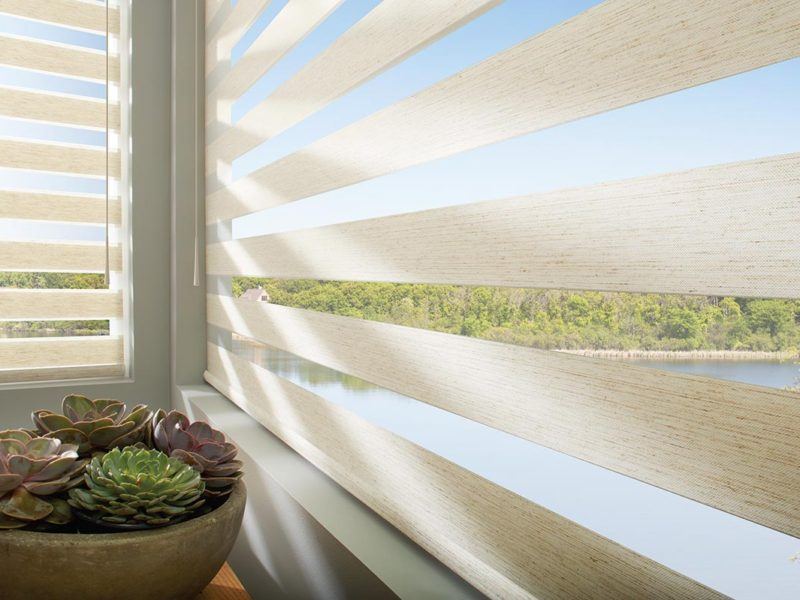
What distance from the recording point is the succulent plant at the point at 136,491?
0.66 m

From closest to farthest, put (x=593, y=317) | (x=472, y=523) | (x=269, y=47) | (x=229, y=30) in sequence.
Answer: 1. (x=593, y=317)
2. (x=472, y=523)
3. (x=269, y=47)
4. (x=229, y=30)

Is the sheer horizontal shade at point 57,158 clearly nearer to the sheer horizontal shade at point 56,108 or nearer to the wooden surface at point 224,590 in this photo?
the sheer horizontal shade at point 56,108

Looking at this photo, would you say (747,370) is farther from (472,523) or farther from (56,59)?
(56,59)

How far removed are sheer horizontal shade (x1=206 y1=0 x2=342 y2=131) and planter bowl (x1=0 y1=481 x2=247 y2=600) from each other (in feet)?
2.22

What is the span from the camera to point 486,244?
22.6 inches

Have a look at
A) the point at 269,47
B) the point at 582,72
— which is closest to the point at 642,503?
the point at 582,72

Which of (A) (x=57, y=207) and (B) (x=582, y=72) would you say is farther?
(A) (x=57, y=207)

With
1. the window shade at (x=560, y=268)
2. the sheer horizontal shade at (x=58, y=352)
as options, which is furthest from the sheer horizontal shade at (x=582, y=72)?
the sheer horizontal shade at (x=58, y=352)

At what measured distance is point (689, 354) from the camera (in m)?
0.40

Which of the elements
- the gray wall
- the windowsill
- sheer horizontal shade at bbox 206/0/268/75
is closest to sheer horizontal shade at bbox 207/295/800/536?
the windowsill

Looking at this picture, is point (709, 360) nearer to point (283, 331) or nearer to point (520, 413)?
point (520, 413)

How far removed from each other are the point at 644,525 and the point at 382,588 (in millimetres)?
294

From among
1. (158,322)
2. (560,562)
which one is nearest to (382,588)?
(560,562)

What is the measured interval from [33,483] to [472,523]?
0.43 metres
